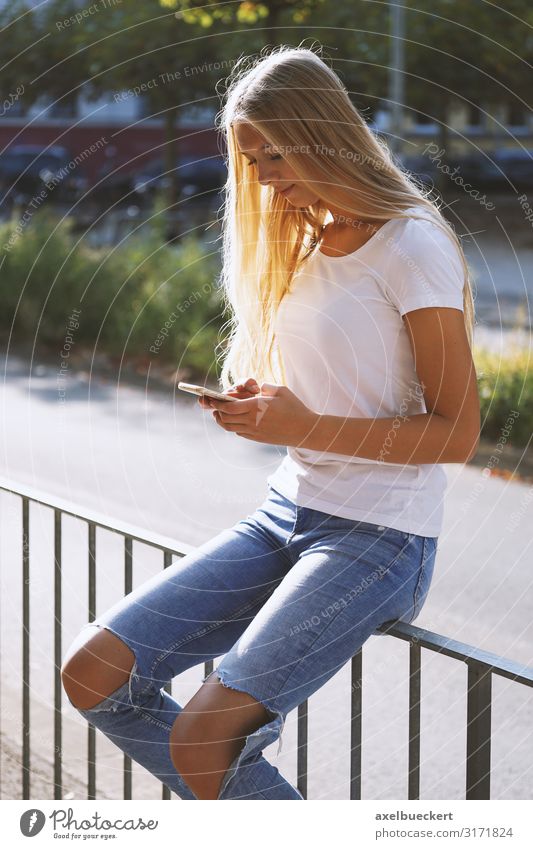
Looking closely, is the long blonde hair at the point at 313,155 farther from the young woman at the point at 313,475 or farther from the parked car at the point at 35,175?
the parked car at the point at 35,175

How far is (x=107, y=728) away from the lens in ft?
8.16

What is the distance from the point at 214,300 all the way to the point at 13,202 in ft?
66.5

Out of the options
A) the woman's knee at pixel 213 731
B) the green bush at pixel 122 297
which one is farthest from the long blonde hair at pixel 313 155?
the green bush at pixel 122 297

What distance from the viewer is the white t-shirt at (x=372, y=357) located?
2.37 metres

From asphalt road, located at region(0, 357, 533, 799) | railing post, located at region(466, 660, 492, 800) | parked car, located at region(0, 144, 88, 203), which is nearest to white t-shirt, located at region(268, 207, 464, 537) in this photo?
railing post, located at region(466, 660, 492, 800)

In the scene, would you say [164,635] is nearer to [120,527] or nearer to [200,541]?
[120,527]

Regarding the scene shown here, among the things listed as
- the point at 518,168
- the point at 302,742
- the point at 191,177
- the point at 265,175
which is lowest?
the point at 302,742

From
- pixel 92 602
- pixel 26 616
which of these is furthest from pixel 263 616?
pixel 26 616

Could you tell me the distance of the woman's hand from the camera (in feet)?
7.52

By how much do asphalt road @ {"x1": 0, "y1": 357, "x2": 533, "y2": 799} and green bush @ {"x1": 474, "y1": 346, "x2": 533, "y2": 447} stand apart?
2.16 feet

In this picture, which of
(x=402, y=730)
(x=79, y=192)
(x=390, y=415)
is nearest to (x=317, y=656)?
(x=390, y=415)

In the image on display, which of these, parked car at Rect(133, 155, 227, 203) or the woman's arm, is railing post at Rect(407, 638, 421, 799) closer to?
the woman's arm

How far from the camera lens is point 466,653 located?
2043 millimetres

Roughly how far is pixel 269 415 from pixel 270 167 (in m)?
0.58
